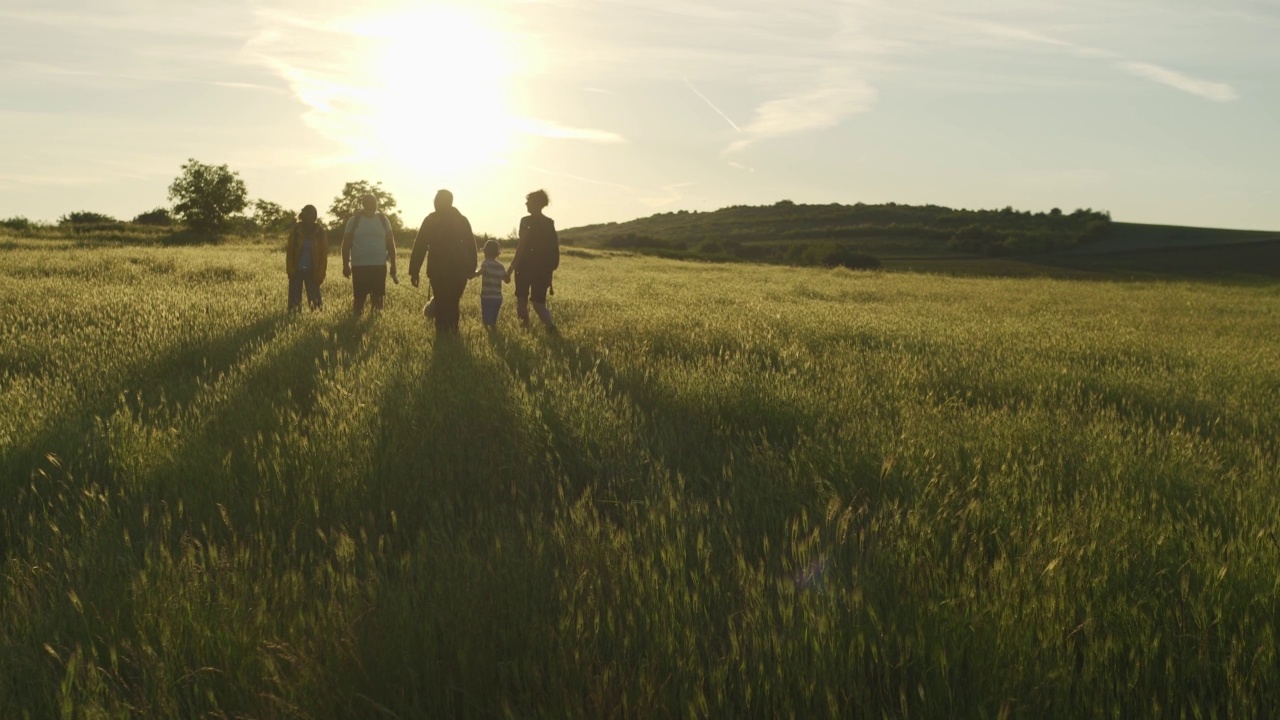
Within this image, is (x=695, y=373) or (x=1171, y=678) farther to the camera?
(x=695, y=373)

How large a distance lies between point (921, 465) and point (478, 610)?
2874mm

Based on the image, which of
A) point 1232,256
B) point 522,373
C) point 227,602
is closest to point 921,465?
point 227,602

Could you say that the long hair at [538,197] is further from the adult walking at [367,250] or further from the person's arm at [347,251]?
the person's arm at [347,251]

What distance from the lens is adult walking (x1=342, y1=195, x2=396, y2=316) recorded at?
13578mm

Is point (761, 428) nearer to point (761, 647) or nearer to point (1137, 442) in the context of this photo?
point (1137, 442)

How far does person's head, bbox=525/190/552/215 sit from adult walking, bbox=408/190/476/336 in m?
1.05

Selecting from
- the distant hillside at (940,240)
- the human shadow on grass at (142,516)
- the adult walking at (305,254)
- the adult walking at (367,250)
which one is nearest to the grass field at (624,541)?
the human shadow on grass at (142,516)

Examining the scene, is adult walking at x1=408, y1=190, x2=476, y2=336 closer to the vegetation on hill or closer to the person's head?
the person's head

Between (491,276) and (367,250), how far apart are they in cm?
229

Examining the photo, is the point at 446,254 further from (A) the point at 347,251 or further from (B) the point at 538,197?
(A) the point at 347,251

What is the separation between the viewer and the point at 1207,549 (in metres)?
3.35

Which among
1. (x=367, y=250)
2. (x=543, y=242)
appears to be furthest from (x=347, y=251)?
(x=543, y=242)

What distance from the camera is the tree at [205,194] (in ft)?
253

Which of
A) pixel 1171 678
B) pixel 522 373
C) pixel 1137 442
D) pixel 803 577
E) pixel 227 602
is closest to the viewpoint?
pixel 1171 678
